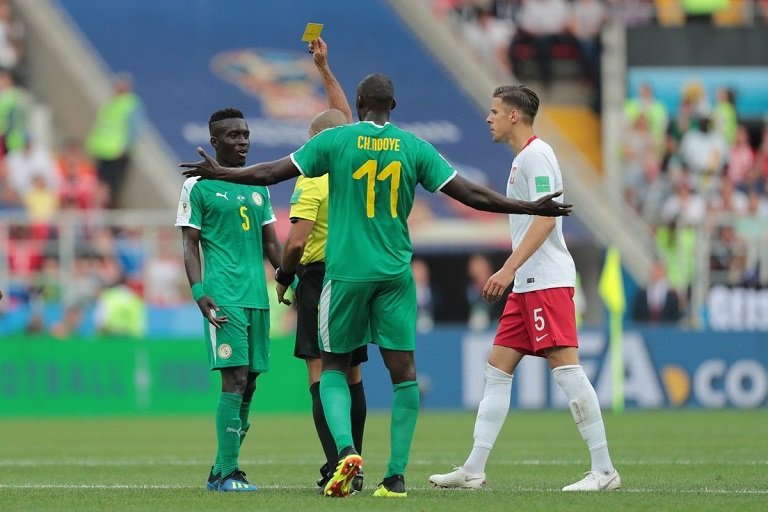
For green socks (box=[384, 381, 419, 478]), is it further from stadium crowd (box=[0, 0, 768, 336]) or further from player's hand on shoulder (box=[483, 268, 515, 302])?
stadium crowd (box=[0, 0, 768, 336])

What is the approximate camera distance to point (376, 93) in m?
8.86

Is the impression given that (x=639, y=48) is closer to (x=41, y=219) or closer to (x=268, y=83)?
(x=268, y=83)

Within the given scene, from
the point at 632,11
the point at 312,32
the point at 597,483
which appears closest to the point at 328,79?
the point at 312,32

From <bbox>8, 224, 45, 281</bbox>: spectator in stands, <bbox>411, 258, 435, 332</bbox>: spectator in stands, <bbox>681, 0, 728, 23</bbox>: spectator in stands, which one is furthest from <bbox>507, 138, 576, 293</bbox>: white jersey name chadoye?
<bbox>681, 0, 728, 23</bbox>: spectator in stands

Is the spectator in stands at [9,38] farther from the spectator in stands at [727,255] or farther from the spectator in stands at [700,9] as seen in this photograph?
the spectator in stands at [700,9]

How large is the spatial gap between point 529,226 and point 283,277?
1562 millimetres

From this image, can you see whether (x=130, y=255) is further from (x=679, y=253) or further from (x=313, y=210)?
(x=313, y=210)

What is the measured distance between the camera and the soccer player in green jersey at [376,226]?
28.9 ft

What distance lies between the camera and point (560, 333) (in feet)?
30.6

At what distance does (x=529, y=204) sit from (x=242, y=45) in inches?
845

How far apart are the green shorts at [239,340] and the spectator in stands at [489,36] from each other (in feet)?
65.6

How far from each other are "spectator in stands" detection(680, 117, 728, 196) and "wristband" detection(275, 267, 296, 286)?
61.3 ft

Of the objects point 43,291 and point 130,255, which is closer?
point 43,291

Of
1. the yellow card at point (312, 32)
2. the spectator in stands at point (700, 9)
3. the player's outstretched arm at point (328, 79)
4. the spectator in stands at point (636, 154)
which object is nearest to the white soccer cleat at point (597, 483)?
the player's outstretched arm at point (328, 79)
